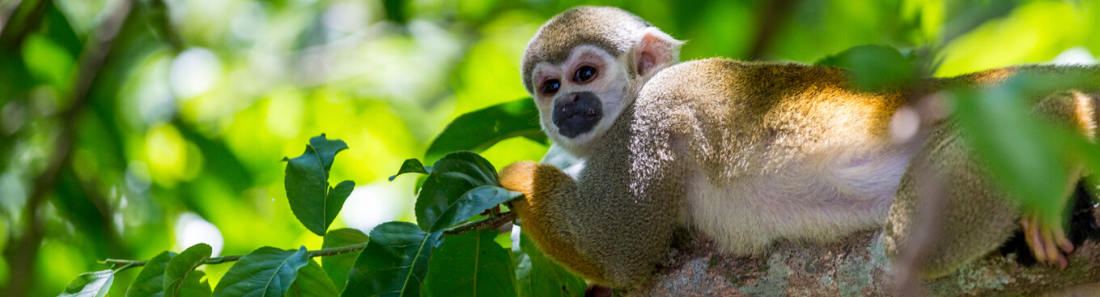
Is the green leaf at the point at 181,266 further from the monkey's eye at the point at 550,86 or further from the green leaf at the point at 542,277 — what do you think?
the monkey's eye at the point at 550,86

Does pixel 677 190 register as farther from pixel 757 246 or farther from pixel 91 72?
pixel 91 72

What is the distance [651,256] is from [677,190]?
0.96ft

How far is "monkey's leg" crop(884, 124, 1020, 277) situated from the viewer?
74.7 inches

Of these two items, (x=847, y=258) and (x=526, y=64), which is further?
(x=526, y=64)

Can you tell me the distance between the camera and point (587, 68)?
12.0 ft

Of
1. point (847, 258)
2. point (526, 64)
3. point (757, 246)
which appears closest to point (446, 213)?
point (757, 246)

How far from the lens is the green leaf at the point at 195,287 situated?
108 inches

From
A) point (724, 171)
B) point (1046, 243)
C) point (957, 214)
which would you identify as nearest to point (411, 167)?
point (724, 171)

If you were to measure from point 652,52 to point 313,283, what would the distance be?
207 centimetres

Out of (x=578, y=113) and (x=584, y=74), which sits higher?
(x=584, y=74)

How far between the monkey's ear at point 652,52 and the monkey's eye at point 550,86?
43cm

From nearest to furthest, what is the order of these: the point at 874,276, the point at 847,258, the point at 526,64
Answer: the point at 874,276 → the point at 847,258 → the point at 526,64

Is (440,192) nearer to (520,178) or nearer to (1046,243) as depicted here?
(520,178)

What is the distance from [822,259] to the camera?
8.02ft
